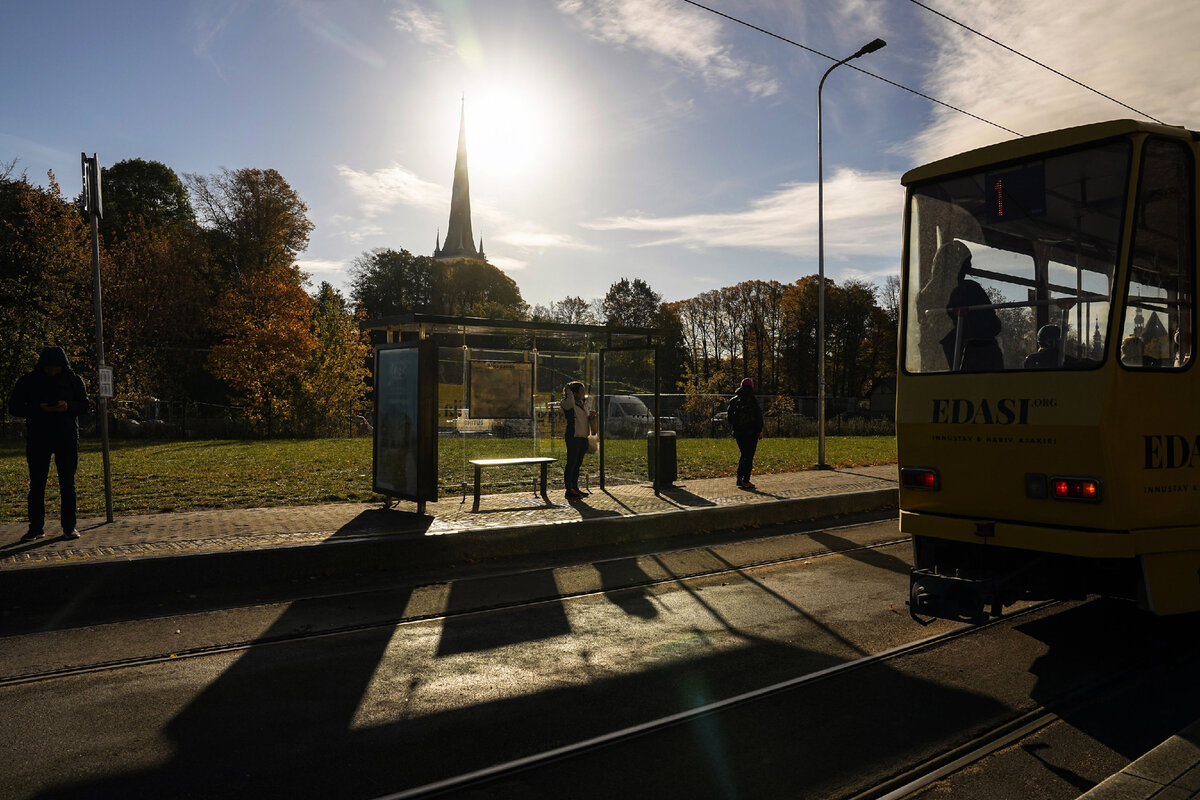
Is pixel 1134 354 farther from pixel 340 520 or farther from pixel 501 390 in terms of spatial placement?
pixel 501 390

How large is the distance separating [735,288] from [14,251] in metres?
48.5

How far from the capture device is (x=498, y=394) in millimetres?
12867

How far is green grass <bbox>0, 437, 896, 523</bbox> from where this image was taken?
41.3 feet

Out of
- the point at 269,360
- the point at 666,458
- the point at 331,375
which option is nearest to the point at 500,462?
the point at 666,458

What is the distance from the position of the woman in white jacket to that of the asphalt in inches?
14.5

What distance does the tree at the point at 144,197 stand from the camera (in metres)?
50.6

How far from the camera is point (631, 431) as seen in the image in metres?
15.9

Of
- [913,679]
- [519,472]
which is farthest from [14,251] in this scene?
[913,679]

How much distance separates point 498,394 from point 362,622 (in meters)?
6.32

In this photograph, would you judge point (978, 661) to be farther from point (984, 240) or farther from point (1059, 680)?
point (984, 240)

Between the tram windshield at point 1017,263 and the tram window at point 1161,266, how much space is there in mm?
129

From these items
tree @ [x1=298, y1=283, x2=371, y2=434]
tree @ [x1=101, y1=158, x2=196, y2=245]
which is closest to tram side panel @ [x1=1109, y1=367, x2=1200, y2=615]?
tree @ [x1=298, y1=283, x2=371, y2=434]

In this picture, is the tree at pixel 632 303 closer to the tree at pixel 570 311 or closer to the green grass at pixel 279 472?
the tree at pixel 570 311

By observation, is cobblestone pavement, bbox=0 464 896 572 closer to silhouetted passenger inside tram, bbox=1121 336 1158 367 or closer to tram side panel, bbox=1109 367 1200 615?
tram side panel, bbox=1109 367 1200 615
